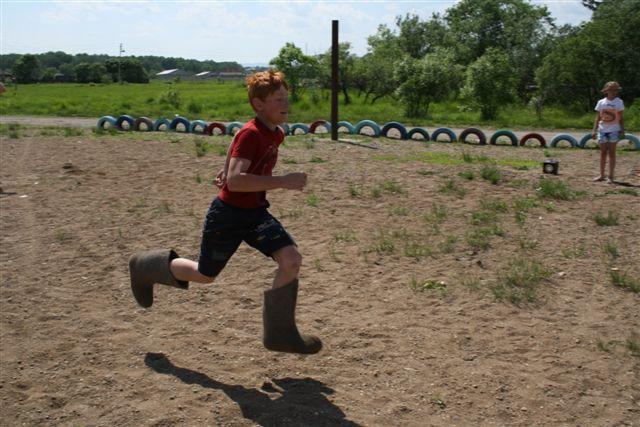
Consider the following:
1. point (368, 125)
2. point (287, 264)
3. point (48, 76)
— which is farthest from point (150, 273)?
point (48, 76)

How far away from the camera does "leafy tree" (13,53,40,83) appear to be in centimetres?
9938

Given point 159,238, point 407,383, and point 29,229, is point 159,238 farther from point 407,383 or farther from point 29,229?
point 407,383

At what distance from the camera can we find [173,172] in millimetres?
10539

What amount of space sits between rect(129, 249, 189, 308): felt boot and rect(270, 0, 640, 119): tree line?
21.8 meters

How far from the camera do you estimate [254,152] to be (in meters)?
3.74

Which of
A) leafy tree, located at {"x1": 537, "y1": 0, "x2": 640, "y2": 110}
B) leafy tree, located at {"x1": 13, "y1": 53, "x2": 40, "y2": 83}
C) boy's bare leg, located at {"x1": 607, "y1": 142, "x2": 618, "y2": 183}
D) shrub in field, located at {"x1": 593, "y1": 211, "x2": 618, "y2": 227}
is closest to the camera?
shrub in field, located at {"x1": 593, "y1": 211, "x2": 618, "y2": 227}

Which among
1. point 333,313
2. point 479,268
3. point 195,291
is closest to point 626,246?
point 479,268

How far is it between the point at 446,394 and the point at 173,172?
757 cm

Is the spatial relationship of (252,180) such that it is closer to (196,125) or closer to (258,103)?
(258,103)

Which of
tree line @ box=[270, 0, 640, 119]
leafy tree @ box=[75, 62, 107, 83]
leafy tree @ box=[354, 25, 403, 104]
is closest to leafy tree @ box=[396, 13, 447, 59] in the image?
tree line @ box=[270, 0, 640, 119]

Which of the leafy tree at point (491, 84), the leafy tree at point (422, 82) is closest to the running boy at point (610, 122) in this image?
the leafy tree at point (491, 84)

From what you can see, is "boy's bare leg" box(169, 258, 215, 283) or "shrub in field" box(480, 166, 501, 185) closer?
"boy's bare leg" box(169, 258, 215, 283)

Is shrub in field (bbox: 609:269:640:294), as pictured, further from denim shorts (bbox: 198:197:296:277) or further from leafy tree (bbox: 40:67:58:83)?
leafy tree (bbox: 40:67:58:83)

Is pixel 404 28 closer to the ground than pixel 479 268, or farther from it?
farther from it
